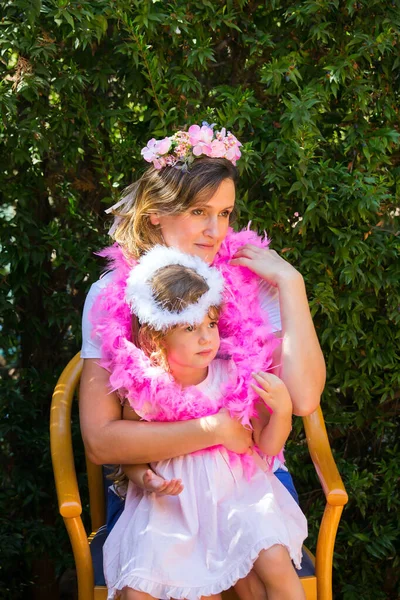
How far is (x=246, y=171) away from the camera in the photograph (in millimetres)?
3354

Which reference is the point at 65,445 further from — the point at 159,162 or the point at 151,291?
the point at 159,162

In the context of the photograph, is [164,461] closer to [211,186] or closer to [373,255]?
[211,186]

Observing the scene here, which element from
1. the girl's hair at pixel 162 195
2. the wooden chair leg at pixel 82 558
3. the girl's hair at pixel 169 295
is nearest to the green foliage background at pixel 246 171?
the girl's hair at pixel 162 195

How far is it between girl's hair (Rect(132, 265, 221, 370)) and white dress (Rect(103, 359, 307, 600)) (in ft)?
0.60

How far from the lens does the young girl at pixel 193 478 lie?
237cm

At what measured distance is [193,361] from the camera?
255cm

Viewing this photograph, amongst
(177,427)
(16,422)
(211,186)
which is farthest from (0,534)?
(211,186)

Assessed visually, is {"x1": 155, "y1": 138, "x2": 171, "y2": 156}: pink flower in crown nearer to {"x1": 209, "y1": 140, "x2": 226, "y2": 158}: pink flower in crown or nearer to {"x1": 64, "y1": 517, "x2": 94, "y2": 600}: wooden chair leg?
{"x1": 209, "y1": 140, "x2": 226, "y2": 158}: pink flower in crown

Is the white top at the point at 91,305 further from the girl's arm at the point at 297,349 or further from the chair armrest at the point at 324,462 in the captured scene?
the chair armrest at the point at 324,462

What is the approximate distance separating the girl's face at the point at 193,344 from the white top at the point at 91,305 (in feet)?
0.80

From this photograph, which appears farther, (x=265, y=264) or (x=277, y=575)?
(x=265, y=264)

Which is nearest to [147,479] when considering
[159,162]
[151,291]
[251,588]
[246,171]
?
[251,588]

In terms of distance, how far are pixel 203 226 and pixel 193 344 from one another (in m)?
0.42

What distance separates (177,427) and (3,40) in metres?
1.51
